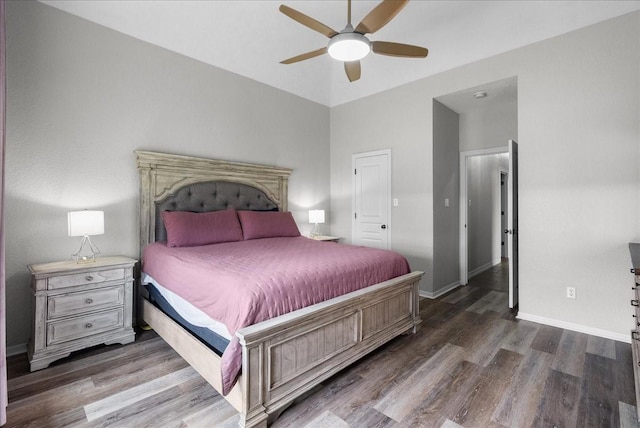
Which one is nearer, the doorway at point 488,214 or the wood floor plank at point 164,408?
the wood floor plank at point 164,408

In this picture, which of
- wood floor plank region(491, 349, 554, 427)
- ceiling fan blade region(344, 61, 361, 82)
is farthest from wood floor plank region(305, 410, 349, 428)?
ceiling fan blade region(344, 61, 361, 82)

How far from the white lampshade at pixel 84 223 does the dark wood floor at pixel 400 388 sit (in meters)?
0.98

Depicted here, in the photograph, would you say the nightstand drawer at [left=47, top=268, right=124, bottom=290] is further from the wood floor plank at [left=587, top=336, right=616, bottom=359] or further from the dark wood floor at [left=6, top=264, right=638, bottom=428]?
the wood floor plank at [left=587, top=336, right=616, bottom=359]

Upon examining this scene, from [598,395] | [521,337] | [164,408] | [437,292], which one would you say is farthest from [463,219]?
[164,408]

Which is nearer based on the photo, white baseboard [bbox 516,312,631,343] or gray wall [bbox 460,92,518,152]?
white baseboard [bbox 516,312,631,343]

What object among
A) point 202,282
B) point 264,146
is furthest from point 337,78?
point 202,282

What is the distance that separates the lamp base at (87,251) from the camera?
274 cm

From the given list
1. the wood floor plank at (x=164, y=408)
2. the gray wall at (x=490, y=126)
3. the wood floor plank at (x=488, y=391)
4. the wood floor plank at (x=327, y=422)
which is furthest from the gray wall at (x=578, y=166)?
the wood floor plank at (x=164, y=408)

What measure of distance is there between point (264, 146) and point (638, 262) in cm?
377

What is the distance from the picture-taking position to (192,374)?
214cm

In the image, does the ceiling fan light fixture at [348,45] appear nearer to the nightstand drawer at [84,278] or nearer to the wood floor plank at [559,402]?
the nightstand drawer at [84,278]

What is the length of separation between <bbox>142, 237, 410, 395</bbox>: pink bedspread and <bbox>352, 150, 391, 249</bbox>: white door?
5.69 ft

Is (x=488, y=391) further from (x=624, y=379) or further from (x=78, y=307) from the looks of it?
(x=78, y=307)

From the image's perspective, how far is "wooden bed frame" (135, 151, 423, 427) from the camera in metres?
1.59
